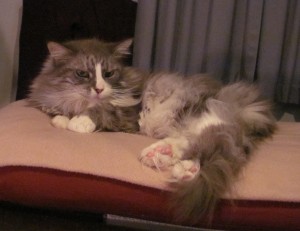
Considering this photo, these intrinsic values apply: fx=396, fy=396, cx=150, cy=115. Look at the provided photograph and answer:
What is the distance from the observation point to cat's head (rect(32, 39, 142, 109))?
146 centimetres

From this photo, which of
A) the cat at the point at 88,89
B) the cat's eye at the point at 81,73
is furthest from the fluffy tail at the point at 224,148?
the cat's eye at the point at 81,73

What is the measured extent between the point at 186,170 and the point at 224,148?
0.15 meters

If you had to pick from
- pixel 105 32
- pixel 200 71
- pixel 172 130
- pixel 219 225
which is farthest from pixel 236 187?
pixel 105 32

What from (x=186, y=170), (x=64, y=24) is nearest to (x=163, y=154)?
(x=186, y=170)

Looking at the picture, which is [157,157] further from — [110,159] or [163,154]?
[110,159]

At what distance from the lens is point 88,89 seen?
56.8 inches

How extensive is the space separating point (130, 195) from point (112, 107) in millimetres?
485

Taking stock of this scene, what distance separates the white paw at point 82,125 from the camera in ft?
4.58

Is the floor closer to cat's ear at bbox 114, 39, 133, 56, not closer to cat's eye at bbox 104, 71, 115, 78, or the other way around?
cat's eye at bbox 104, 71, 115, 78

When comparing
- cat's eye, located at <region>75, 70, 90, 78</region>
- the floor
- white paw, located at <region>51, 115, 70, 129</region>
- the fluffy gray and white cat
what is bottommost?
the floor

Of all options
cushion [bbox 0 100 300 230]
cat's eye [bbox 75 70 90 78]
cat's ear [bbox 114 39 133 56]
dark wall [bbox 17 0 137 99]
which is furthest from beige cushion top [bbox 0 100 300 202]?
dark wall [bbox 17 0 137 99]

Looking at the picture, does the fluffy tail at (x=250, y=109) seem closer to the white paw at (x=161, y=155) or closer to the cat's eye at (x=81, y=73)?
the white paw at (x=161, y=155)

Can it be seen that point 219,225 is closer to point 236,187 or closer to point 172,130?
point 236,187

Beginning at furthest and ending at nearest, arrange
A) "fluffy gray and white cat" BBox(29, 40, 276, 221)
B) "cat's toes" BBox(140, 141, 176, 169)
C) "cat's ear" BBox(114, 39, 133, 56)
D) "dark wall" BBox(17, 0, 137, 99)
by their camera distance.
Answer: "dark wall" BBox(17, 0, 137, 99) → "cat's ear" BBox(114, 39, 133, 56) → "fluffy gray and white cat" BBox(29, 40, 276, 221) → "cat's toes" BBox(140, 141, 176, 169)
